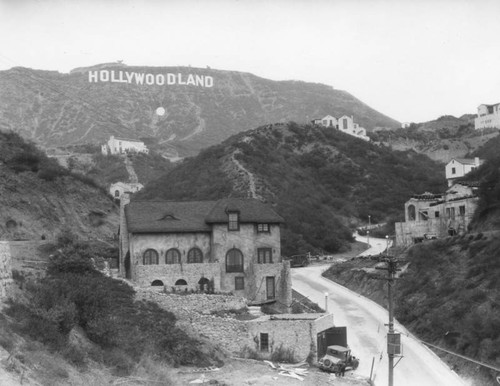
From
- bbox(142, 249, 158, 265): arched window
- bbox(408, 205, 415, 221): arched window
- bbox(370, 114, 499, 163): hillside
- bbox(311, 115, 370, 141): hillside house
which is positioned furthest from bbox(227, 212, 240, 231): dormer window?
bbox(311, 115, 370, 141): hillside house

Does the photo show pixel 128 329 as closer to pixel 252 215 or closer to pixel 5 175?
pixel 252 215

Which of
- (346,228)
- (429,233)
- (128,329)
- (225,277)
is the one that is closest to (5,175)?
(225,277)

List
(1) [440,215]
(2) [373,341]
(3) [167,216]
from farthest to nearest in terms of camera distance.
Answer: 1. (1) [440,215]
2. (3) [167,216]
3. (2) [373,341]

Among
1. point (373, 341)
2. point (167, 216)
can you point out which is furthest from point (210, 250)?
point (373, 341)

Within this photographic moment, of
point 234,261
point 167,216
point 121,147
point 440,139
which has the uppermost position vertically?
point 440,139

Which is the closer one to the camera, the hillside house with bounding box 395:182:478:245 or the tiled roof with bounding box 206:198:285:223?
the tiled roof with bounding box 206:198:285:223

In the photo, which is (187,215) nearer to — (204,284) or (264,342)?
(204,284)

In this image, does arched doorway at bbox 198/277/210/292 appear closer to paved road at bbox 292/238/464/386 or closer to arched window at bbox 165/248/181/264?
arched window at bbox 165/248/181/264
